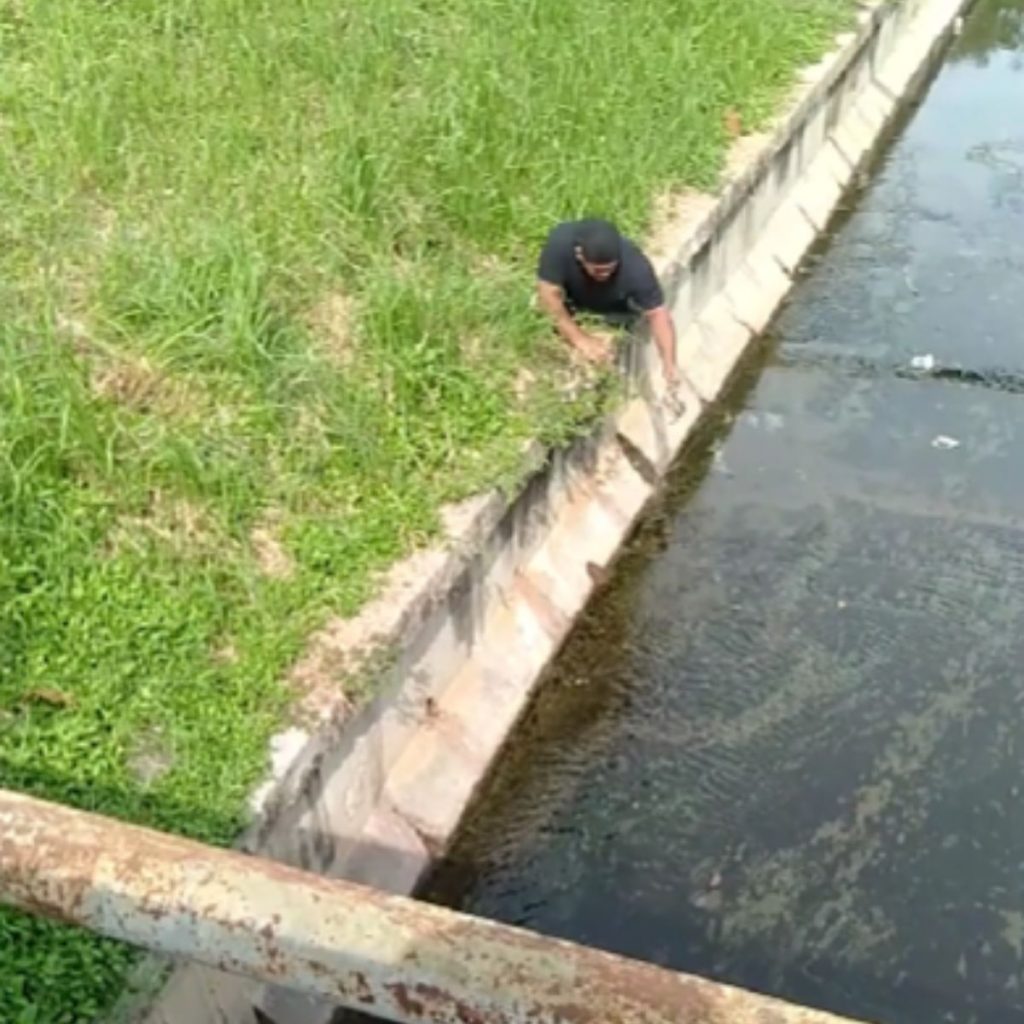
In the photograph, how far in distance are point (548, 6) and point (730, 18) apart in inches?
59.0

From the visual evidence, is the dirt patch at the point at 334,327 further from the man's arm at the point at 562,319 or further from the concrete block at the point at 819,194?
the concrete block at the point at 819,194

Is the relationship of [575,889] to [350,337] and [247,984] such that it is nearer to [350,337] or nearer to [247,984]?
[247,984]

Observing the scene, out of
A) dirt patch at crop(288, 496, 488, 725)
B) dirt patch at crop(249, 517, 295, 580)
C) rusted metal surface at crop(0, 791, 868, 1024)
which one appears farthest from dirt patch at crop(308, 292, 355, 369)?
rusted metal surface at crop(0, 791, 868, 1024)

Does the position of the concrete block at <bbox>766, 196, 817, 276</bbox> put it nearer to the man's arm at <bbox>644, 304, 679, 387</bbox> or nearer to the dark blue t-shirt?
the man's arm at <bbox>644, 304, 679, 387</bbox>

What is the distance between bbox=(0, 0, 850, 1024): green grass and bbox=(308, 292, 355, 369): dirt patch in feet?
0.05

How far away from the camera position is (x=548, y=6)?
9.55 m

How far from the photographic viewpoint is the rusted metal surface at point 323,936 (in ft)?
5.45

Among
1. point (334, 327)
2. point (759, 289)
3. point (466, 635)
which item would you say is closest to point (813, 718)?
point (466, 635)

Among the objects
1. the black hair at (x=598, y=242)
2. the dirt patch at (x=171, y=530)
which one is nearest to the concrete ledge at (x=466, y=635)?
the dirt patch at (x=171, y=530)

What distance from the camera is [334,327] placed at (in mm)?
6398

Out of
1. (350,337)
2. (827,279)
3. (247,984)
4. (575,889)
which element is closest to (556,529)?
(350,337)

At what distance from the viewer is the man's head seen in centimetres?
652

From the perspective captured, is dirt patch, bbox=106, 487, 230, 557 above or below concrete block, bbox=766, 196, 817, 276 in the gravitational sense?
above

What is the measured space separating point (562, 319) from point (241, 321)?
1.56 meters
